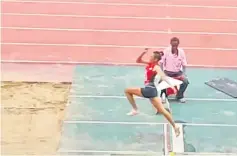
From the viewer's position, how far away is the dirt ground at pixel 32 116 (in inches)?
438

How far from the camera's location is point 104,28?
58.1 feet

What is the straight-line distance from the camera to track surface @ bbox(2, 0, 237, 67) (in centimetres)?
1606

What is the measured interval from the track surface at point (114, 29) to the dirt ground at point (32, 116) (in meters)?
Answer: 2.08

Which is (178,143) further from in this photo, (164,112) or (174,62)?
(174,62)

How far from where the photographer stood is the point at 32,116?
486 inches

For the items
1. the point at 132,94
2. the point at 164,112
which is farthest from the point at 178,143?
the point at 132,94

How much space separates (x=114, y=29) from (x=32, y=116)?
5916 mm

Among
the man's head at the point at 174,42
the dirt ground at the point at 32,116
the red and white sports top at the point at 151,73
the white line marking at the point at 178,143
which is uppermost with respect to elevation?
the man's head at the point at 174,42

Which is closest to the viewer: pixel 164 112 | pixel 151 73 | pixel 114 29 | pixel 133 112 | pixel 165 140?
pixel 164 112

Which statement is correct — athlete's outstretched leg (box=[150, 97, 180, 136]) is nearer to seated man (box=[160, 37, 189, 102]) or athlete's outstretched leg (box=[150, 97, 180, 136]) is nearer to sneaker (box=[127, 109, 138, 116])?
sneaker (box=[127, 109, 138, 116])

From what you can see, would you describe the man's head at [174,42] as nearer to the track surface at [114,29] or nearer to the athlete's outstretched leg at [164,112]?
the athlete's outstretched leg at [164,112]

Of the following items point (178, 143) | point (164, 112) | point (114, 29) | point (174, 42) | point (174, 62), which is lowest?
point (178, 143)

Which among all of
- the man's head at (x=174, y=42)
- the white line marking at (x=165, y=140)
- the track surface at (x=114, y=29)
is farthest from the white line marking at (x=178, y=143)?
the track surface at (x=114, y=29)

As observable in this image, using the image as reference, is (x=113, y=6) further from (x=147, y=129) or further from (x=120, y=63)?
(x=147, y=129)
